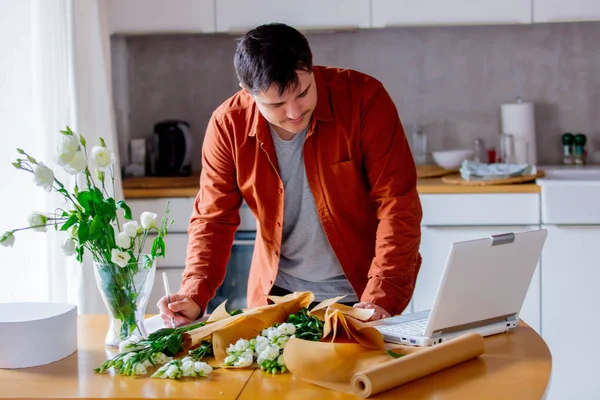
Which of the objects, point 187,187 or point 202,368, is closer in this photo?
point 202,368

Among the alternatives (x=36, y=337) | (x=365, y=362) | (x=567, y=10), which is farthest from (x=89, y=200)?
(x=567, y=10)

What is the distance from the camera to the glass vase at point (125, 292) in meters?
1.78

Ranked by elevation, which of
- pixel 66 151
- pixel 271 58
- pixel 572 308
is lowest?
pixel 572 308

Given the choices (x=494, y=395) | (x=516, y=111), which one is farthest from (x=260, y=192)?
(x=516, y=111)

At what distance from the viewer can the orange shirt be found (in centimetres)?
217

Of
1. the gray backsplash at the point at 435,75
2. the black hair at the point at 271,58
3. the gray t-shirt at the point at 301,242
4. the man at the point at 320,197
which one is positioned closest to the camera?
the black hair at the point at 271,58

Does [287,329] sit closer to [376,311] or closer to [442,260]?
[376,311]

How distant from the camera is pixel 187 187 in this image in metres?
3.65

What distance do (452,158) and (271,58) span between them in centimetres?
207

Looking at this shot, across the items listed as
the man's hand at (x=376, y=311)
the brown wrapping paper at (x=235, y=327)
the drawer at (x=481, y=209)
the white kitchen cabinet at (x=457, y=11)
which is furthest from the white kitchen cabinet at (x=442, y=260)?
the brown wrapping paper at (x=235, y=327)

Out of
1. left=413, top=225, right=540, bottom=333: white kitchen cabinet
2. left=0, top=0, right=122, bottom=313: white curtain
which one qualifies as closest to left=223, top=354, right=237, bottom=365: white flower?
left=0, top=0, right=122, bottom=313: white curtain

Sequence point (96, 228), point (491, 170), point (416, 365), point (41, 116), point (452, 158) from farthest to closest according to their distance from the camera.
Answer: point (452, 158), point (491, 170), point (41, 116), point (96, 228), point (416, 365)

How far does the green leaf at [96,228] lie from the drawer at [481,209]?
1914mm

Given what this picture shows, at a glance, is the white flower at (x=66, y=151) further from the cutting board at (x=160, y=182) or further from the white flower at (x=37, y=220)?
the cutting board at (x=160, y=182)
